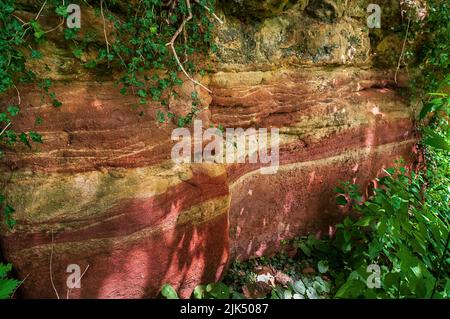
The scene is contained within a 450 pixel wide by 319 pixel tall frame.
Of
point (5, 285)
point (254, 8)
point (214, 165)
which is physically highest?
point (254, 8)

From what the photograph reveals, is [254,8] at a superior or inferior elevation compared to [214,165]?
superior

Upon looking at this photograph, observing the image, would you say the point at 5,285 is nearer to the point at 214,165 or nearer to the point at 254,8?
the point at 214,165

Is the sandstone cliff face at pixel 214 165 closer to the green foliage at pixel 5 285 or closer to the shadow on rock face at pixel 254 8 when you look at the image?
the shadow on rock face at pixel 254 8

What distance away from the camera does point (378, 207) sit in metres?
3.38

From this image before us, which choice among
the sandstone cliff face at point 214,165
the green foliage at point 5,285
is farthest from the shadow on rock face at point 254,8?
the green foliage at point 5,285

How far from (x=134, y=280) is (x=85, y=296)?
1.15 feet

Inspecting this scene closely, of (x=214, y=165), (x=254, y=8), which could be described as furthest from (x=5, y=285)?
(x=254, y=8)

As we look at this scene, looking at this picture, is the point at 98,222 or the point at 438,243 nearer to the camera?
the point at 98,222

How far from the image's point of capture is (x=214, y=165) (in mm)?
2902

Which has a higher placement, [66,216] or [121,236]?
A: [66,216]

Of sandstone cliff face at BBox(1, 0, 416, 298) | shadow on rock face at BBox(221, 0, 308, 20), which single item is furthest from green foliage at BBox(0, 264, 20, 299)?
shadow on rock face at BBox(221, 0, 308, 20)
